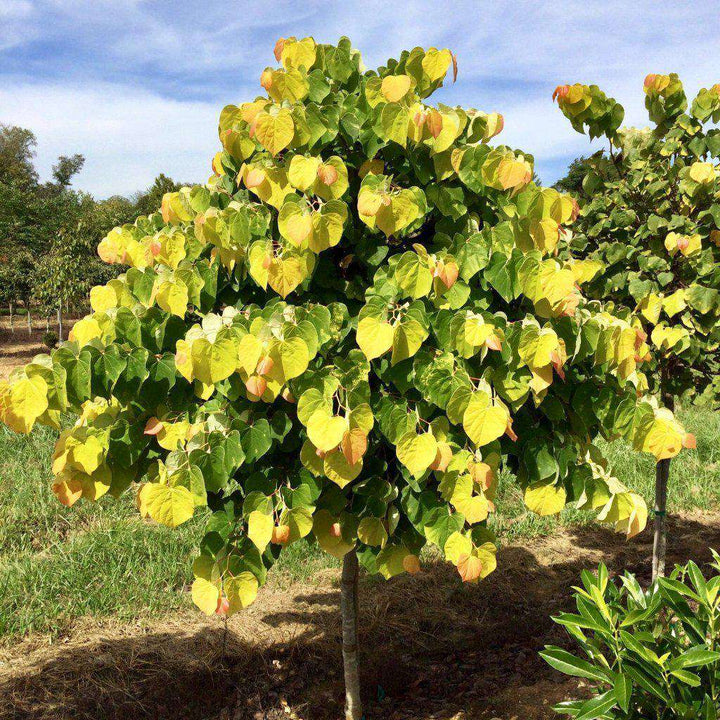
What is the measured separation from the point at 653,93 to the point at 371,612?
347 cm

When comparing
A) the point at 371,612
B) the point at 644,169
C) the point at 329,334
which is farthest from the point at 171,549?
the point at 644,169

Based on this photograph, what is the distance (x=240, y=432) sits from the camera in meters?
1.80

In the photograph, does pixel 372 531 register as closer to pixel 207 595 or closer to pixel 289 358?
pixel 207 595

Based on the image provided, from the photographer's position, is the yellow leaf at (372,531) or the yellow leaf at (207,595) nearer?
the yellow leaf at (207,595)

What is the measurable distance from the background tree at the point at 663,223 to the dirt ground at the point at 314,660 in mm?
1750

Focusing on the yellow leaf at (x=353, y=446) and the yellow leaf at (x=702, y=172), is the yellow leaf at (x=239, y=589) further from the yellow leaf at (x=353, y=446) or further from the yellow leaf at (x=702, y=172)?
the yellow leaf at (x=702, y=172)

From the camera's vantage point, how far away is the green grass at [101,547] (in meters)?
3.88

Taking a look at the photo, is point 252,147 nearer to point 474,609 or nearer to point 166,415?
point 166,415

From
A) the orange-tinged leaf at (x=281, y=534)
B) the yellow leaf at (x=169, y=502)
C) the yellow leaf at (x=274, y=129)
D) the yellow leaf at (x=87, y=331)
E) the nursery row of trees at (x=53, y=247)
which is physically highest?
the nursery row of trees at (x=53, y=247)

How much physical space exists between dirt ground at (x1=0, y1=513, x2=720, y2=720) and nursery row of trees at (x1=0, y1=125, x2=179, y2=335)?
7.66 meters

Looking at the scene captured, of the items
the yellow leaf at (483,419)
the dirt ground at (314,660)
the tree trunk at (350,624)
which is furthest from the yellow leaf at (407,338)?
the dirt ground at (314,660)

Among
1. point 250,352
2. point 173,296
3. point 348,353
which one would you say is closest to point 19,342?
point 173,296

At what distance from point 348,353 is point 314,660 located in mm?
2341

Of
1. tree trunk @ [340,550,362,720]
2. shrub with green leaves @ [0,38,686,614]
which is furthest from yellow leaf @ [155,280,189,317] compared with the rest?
tree trunk @ [340,550,362,720]
